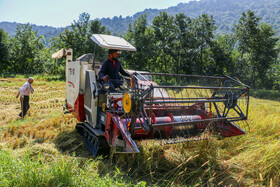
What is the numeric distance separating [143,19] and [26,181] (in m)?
32.6

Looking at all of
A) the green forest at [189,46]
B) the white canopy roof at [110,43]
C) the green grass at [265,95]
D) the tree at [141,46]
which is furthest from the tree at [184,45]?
the white canopy roof at [110,43]

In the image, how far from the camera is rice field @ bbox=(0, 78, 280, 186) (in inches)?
118

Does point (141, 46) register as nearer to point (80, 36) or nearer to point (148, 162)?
point (80, 36)

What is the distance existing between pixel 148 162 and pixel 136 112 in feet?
3.45

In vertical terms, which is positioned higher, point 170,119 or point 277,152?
point 170,119

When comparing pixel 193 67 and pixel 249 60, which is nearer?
pixel 249 60

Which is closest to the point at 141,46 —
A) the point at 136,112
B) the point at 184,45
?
the point at 184,45

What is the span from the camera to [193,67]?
1232 inches

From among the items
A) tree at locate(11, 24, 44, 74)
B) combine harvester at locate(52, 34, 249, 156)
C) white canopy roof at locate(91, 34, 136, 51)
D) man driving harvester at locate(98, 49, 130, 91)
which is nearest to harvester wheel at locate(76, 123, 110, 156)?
combine harvester at locate(52, 34, 249, 156)

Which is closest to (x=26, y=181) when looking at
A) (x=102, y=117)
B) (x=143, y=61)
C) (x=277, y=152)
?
(x=102, y=117)

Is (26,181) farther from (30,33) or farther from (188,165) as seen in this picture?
(30,33)

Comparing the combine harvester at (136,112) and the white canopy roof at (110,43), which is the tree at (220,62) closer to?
the combine harvester at (136,112)

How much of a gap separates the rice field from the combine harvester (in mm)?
267

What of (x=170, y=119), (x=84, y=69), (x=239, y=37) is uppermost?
(x=239, y=37)
